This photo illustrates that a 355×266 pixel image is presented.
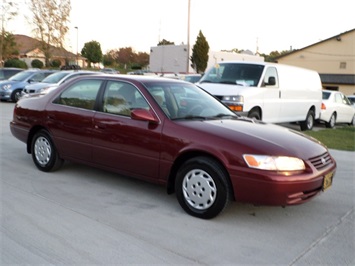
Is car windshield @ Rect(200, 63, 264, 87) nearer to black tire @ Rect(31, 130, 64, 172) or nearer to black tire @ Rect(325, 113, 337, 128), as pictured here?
black tire @ Rect(31, 130, 64, 172)

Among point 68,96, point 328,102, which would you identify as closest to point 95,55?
point 328,102

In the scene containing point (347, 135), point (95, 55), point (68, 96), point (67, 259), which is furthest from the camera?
point (95, 55)

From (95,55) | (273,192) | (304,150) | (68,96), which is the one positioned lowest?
(273,192)

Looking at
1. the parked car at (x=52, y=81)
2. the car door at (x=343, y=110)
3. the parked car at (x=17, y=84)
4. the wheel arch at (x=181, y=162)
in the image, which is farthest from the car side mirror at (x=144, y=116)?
the parked car at (x=17, y=84)

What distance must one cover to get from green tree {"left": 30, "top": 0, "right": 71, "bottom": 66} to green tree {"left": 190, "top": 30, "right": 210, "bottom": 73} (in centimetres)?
1313

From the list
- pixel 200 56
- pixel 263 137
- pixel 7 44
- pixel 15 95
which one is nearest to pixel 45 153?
pixel 263 137

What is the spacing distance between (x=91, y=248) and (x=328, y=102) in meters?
13.4

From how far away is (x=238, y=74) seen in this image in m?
9.93

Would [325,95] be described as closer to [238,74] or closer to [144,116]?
[238,74]

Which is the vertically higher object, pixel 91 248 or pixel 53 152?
pixel 53 152

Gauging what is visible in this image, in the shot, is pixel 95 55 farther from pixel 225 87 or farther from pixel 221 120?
pixel 221 120

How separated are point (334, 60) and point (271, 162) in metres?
43.4

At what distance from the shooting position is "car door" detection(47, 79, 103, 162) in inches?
210

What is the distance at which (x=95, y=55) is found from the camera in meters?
71.9
